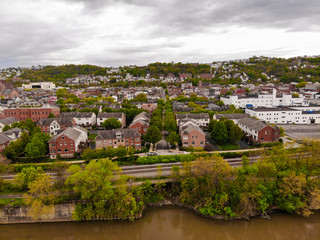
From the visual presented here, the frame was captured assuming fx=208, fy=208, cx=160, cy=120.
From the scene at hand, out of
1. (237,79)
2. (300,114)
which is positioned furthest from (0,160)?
(237,79)

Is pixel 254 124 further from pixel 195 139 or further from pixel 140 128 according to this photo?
pixel 140 128

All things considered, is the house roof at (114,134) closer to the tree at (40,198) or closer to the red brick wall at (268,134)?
the tree at (40,198)

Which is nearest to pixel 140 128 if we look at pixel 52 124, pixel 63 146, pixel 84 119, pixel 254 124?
pixel 63 146

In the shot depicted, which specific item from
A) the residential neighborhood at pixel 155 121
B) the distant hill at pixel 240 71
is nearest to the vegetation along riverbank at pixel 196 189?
the residential neighborhood at pixel 155 121

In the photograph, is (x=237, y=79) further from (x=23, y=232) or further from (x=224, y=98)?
(x=23, y=232)

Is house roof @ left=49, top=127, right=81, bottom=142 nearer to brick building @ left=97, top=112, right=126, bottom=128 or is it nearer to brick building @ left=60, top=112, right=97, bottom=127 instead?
brick building @ left=97, top=112, right=126, bottom=128

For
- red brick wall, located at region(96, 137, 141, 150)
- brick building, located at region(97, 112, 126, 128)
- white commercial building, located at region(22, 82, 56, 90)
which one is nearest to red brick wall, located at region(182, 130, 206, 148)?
red brick wall, located at region(96, 137, 141, 150)

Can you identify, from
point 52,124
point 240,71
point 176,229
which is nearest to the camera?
point 176,229
